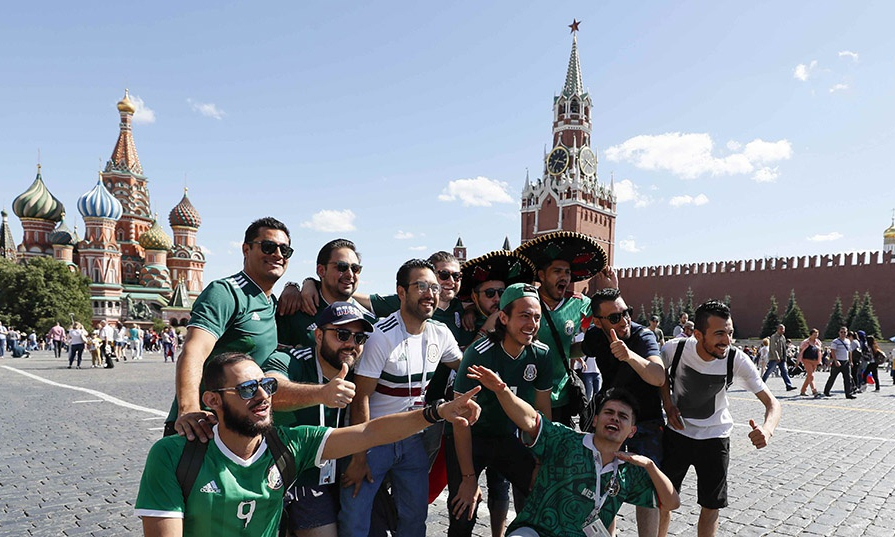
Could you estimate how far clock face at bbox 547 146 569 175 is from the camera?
66000mm

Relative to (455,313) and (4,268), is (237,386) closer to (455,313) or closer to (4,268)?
→ (455,313)

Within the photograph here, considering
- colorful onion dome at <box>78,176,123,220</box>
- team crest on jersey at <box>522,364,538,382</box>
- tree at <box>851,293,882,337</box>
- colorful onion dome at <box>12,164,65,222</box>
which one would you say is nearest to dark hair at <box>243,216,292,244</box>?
team crest on jersey at <box>522,364,538,382</box>

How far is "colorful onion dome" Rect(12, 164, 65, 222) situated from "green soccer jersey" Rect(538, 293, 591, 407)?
207 feet

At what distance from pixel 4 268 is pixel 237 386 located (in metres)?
48.3

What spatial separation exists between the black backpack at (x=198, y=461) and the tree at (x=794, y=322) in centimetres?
4583

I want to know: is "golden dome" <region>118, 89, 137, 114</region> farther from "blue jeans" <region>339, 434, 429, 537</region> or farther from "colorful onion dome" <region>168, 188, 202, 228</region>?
"blue jeans" <region>339, 434, 429, 537</region>

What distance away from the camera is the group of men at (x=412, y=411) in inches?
79.5

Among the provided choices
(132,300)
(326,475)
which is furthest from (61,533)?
(132,300)

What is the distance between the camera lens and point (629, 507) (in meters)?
4.46

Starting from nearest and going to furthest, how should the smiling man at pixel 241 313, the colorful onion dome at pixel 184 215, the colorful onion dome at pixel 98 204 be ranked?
the smiling man at pixel 241 313 → the colorful onion dome at pixel 98 204 → the colorful onion dome at pixel 184 215

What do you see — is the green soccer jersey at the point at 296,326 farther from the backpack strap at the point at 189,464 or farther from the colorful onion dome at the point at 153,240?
the colorful onion dome at the point at 153,240

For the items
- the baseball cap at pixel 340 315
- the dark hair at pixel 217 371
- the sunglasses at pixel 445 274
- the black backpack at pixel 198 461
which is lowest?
the black backpack at pixel 198 461

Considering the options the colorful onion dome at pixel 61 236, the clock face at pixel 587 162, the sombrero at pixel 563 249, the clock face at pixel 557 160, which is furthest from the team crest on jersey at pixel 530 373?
the clock face at pixel 587 162

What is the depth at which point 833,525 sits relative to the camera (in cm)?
396
